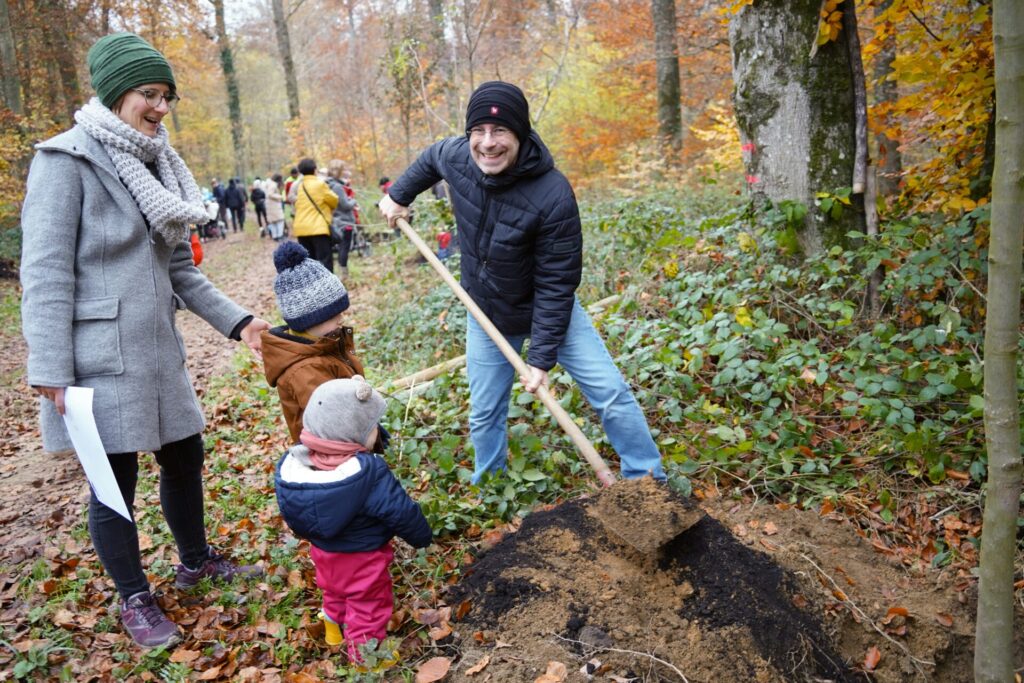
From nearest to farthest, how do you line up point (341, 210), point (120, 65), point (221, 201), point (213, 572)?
point (120, 65) → point (213, 572) → point (341, 210) → point (221, 201)

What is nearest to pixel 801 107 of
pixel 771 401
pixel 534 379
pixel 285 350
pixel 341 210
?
pixel 771 401

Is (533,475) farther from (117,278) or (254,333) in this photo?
(117,278)

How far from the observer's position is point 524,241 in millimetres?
3174

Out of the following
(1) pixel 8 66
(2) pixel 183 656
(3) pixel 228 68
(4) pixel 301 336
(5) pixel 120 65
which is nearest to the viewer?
(5) pixel 120 65

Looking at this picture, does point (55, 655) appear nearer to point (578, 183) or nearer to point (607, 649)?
point (607, 649)

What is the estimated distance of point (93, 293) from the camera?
2586mm

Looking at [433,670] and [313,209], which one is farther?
[313,209]

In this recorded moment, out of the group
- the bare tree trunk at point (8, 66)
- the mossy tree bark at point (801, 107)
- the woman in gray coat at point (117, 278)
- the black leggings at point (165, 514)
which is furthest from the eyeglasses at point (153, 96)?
the bare tree trunk at point (8, 66)

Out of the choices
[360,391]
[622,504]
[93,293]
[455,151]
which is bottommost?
[622,504]

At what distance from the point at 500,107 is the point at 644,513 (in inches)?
70.4

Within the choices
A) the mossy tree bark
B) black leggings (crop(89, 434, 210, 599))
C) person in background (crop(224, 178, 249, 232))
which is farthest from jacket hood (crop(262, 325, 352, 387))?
person in background (crop(224, 178, 249, 232))

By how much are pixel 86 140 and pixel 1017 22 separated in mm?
2902

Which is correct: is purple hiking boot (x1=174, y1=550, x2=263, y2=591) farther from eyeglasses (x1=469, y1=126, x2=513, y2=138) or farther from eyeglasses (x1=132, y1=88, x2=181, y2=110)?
eyeglasses (x1=469, y1=126, x2=513, y2=138)

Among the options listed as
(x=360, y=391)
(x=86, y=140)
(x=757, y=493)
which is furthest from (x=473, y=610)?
(x=86, y=140)
